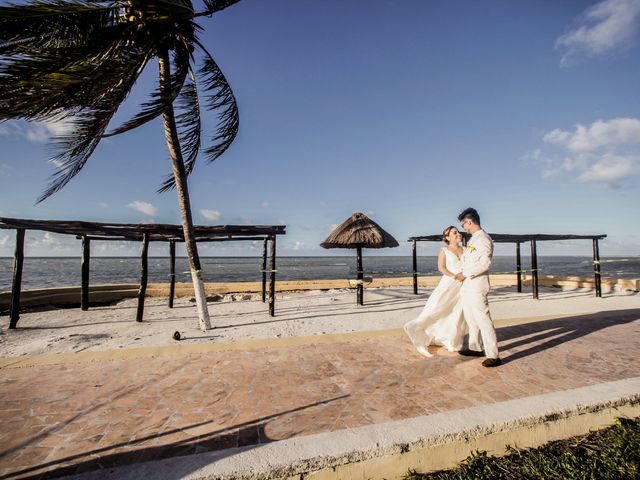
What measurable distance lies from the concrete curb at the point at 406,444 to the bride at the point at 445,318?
6.59ft

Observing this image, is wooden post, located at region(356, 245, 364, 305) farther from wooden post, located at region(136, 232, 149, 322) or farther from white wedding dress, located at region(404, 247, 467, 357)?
wooden post, located at region(136, 232, 149, 322)

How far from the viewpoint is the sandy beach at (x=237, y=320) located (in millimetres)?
6523

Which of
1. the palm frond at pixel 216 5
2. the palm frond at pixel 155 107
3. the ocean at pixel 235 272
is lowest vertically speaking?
the ocean at pixel 235 272

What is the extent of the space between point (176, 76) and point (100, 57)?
4.83 feet

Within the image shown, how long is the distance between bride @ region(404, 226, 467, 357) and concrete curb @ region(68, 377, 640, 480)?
6.59 feet

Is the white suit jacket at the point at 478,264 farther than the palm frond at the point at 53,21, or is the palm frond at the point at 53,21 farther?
the white suit jacket at the point at 478,264

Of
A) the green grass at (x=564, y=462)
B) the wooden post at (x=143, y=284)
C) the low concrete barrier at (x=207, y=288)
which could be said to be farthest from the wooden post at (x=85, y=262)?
the green grass at (x=564, y=462)

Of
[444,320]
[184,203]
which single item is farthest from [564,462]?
[184,203]

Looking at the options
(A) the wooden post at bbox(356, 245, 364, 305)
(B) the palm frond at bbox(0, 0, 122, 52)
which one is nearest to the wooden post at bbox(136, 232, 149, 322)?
(B) the palm frond at bbox(0, 0, 122, 52)

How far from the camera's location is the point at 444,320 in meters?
5.58

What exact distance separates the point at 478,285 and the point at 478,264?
1.12ft

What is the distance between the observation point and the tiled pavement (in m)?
2.83

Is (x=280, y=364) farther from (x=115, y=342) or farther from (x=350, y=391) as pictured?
(x=115, y=342)

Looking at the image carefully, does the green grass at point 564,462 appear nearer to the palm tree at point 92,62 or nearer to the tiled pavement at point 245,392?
the tiled pavement at point 245,392
